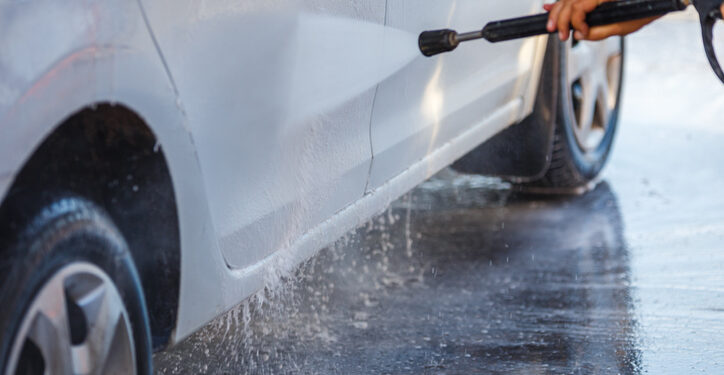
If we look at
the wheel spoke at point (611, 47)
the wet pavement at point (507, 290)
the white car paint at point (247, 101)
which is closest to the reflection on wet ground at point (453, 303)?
the wet pavement at point (507, 290)

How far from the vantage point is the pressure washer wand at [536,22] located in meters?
1.88

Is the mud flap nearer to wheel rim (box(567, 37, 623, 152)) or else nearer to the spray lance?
wheel rim (box(567, 37, 623, 152))

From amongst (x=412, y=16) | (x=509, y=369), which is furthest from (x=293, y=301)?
(x=412, y=16)

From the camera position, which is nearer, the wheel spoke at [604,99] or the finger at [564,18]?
the finger at [564,18]

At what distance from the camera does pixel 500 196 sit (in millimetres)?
4352

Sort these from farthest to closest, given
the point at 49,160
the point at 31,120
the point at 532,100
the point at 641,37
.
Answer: the point at 641,37 → the point at 532,100 → the point at 49,160 → the point at 31,120

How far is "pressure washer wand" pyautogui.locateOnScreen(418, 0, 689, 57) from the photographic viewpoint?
74.1 inches

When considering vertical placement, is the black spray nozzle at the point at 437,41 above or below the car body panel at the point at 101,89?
below

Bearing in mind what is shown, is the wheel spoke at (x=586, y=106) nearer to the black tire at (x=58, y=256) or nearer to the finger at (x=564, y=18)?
the finger at (x=564, y=18)

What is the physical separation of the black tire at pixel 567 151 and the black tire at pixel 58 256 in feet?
7.99

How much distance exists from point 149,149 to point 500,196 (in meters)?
2.97

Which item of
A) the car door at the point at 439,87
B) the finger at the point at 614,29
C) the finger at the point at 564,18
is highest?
the finger at the point at 564,18

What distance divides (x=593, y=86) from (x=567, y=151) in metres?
0.43

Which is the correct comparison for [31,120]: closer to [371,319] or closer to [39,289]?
[39,289]
